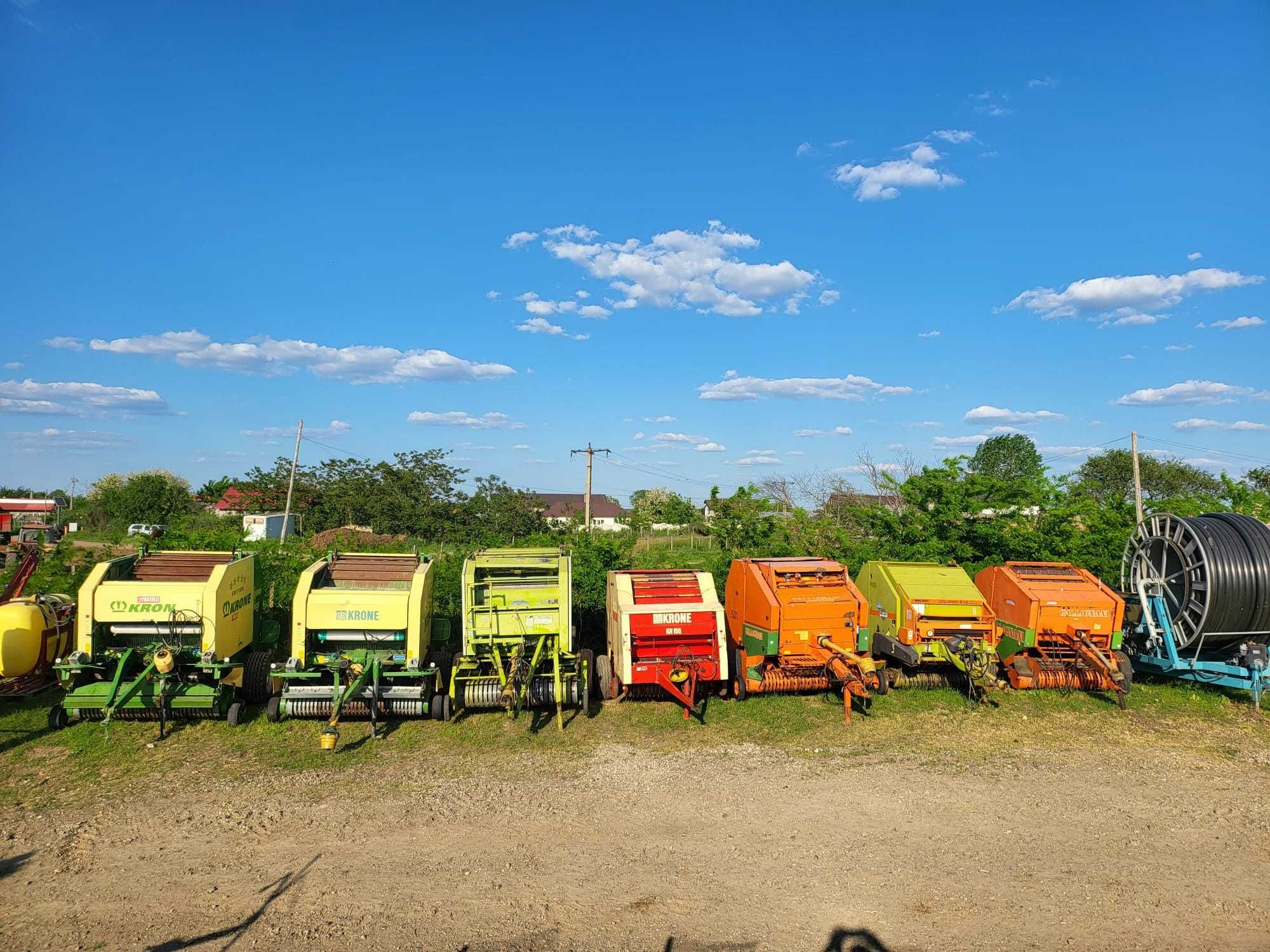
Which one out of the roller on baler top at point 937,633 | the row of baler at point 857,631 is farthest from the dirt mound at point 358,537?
the roller on baler top at point 937,633

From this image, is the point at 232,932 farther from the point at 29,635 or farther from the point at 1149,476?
the point at 1149,476

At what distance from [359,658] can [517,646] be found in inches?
85.5

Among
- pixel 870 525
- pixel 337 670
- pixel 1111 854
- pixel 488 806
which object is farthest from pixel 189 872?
pixel 870 525

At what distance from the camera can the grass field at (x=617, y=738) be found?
8.64 meters

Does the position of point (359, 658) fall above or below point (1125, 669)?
above

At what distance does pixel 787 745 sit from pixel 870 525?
950 centimetres

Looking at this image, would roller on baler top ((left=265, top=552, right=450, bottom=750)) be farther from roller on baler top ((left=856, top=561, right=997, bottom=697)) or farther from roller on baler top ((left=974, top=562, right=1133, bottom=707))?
roller on baler top ((left=974, top=562, right=1133, bottom=707))

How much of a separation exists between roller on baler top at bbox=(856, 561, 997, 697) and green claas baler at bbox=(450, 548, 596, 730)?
5.05 metres

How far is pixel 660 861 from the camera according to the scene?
6.57 metres

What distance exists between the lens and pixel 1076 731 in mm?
10367

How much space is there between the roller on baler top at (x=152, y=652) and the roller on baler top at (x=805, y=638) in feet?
24.1

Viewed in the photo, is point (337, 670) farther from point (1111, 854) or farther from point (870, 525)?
Answer: point (870, 525)

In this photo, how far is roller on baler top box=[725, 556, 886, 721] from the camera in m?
11.1

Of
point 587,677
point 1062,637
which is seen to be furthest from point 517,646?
point 1062,637
